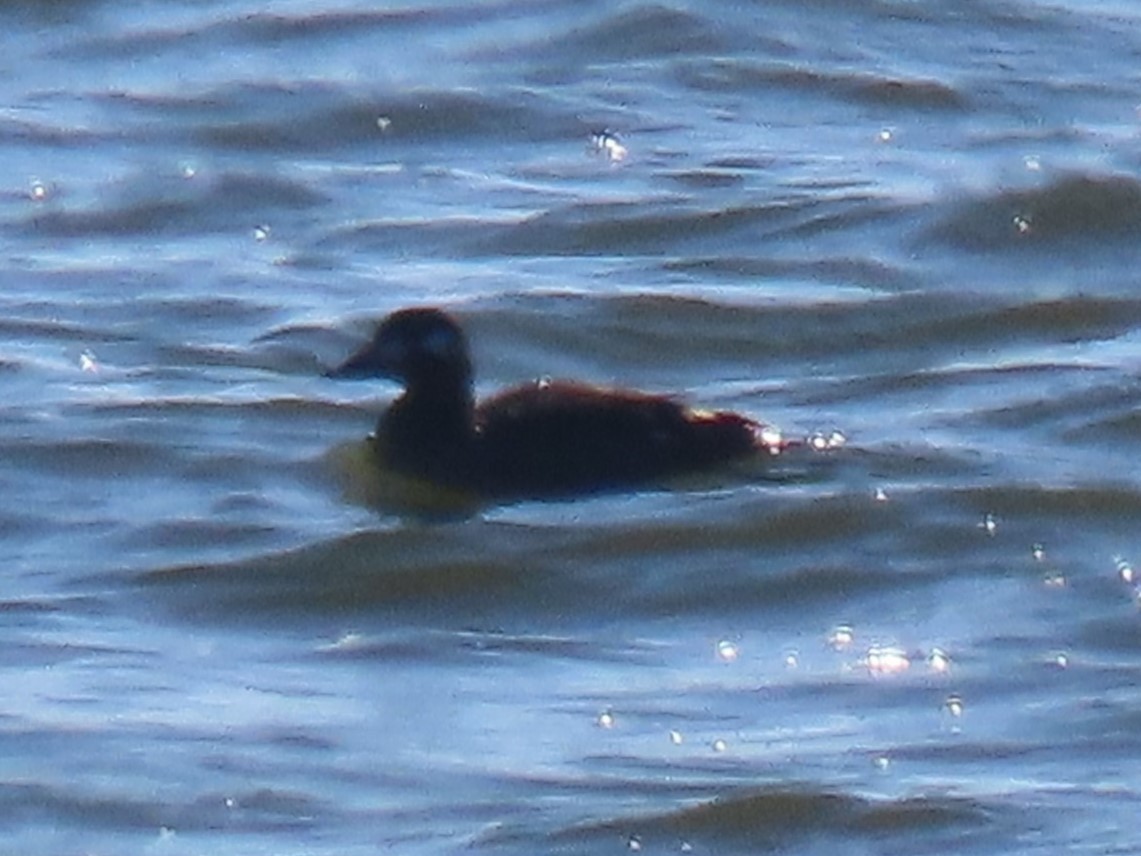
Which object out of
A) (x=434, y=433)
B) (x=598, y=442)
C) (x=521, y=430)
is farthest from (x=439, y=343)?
(x=598, y=442)

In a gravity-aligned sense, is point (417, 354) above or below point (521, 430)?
above

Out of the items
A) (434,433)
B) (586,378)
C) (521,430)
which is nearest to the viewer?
(521,430)

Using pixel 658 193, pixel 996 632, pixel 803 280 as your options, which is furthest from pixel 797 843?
pixel 658 193

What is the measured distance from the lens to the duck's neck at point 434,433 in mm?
13430

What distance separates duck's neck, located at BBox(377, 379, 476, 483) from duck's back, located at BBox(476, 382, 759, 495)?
0.08 meters

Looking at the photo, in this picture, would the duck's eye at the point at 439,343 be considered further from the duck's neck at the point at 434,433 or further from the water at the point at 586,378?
the water at the point at 586,378

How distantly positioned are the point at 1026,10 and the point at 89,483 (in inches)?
310

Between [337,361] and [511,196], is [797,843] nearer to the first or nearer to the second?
[337,361]

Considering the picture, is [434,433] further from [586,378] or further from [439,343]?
[586,378]

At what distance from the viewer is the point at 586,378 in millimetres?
15016

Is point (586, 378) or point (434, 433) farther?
point (586, 378)

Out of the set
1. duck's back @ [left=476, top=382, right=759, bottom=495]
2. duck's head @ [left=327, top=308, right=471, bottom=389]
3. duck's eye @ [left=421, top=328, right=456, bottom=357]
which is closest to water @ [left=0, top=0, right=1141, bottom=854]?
duck's back @ [left=476, top=382, right=759, bottom=495]

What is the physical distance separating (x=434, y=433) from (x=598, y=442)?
1.88 feet

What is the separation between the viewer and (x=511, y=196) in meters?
17.1
